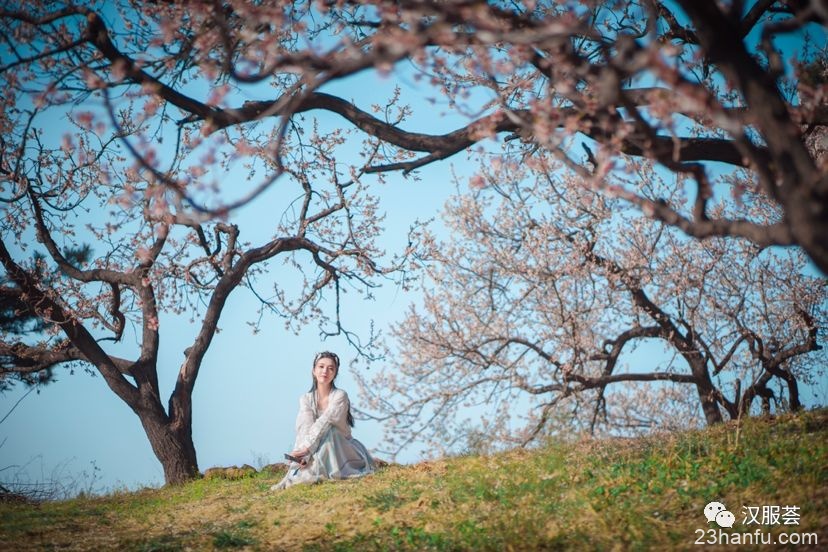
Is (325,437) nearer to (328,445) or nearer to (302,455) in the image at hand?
(328,445)

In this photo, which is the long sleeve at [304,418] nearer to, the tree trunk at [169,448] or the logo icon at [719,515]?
the tree trunk at [169,448]

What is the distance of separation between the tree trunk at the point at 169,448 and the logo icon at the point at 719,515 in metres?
9.25

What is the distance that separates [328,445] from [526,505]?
4.80 m

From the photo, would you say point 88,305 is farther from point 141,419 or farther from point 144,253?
point 144,253

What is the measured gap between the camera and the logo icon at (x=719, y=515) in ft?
17.4

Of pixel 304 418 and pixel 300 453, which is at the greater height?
pixel 304 418

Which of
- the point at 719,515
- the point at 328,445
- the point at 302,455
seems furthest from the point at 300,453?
the point at 719,515

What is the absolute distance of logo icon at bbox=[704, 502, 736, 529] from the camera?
17.4 feet

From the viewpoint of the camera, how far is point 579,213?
11406 mm

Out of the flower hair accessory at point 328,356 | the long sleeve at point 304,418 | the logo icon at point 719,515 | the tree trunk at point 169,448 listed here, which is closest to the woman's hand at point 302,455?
the long sleeve at point 304,418

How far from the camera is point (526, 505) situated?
235 inches

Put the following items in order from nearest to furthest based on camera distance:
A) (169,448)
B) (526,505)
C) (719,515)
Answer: (719,515)
(526,505)
(169,448)

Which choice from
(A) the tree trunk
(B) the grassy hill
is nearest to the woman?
(B) the grassy hill

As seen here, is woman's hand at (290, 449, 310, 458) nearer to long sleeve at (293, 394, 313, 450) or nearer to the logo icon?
long sleeve at (293, 394, 313, 450)
